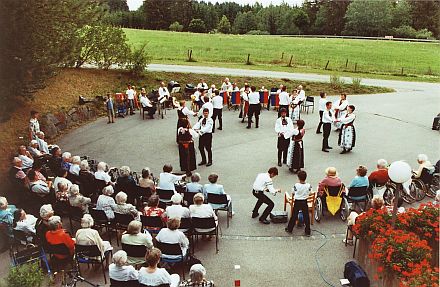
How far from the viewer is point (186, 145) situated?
46.1ft

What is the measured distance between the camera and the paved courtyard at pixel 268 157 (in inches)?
363

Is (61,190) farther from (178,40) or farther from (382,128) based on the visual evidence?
(178,40)

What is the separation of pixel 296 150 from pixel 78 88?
1410 centimetres

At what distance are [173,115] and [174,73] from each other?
8009 mm

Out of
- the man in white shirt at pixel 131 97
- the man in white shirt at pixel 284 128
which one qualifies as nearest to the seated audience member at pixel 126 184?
the man in white shirt at pixel 284 128

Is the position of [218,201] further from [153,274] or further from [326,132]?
[326,132]

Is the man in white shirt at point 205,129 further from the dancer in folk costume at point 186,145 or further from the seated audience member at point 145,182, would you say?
the seated audience member at point 145,182

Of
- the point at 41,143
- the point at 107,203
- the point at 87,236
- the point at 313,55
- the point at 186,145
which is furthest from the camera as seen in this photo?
the point at 313,55

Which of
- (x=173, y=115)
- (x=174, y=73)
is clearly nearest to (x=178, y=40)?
(x=174, y=73)

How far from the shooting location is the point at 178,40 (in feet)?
165

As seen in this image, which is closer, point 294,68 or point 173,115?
point 173,115

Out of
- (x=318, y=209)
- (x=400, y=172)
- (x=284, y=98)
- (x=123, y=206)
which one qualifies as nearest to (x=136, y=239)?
(x=123, y=206)

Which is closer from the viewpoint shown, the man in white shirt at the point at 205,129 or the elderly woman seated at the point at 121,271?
the elderly woman seated at the point at 121,271

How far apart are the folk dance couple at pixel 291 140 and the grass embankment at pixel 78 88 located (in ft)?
28.8
